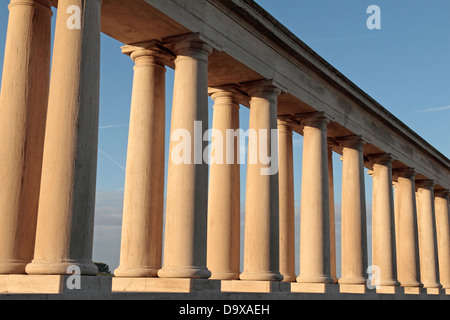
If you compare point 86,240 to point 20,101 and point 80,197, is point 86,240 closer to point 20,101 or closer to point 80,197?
point 80,197

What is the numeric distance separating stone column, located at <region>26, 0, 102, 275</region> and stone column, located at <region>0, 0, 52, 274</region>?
46.1 feet

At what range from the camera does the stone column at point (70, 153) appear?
14725cm

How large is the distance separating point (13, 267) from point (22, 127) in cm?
3818

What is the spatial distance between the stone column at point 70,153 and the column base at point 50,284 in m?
1.93

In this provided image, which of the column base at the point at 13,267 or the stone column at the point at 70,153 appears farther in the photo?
the column base at the point at 13,267

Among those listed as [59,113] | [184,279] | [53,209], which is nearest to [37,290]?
[53,209]

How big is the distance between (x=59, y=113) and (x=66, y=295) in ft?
151

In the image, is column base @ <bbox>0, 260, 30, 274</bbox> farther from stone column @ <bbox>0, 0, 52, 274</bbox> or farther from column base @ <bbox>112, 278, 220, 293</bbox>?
column base @ <bbox>112, 278, 220, 293</bbox>

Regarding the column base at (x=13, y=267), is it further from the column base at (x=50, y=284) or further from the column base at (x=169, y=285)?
the column base at (x=169, y=285)

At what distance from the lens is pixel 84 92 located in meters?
156

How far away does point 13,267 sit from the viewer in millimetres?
159125

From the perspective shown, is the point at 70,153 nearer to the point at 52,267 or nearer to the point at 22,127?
the point at 22,127

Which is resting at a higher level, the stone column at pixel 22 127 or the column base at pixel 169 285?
the stone column at pixel 22 127

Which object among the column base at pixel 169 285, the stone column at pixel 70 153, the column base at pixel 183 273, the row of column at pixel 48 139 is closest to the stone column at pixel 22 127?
the row of column at pixel 48 139
